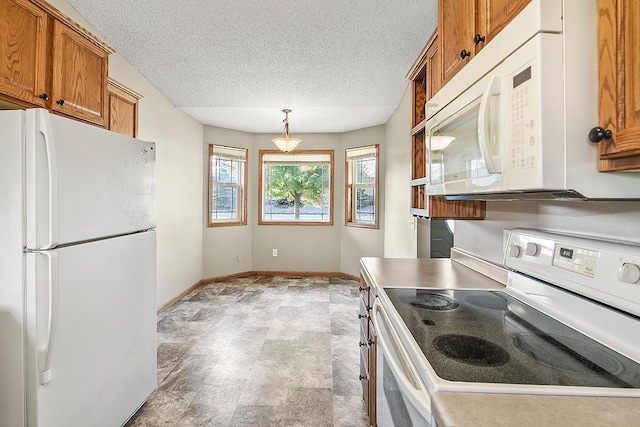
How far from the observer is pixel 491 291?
4.65 feet

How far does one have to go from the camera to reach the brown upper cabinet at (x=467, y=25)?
3.26ft

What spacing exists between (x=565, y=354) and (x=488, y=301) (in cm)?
46

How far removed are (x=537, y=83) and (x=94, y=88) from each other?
2406 mm

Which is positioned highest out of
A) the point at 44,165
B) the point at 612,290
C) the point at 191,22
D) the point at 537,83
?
the point at 191,22

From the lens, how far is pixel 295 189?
18.3ft

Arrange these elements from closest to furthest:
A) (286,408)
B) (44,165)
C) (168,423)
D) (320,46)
A: (44,165) → (168,423) → (286,408) → (320,46)

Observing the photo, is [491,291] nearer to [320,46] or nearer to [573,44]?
[573,44]

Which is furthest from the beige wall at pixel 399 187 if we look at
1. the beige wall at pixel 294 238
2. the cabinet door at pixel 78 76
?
the cabinet door at pixel 78 76

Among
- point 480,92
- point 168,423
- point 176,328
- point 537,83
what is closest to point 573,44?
point 537,83

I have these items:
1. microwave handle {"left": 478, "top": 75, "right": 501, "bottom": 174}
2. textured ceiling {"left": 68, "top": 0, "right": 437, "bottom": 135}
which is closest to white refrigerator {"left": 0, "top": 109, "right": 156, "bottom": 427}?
textured ceiling {"left": 68, "top": 0, "right": 437, "bottom": 135}

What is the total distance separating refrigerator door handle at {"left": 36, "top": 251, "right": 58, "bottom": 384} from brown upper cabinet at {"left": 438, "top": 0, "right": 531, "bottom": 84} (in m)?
1.79

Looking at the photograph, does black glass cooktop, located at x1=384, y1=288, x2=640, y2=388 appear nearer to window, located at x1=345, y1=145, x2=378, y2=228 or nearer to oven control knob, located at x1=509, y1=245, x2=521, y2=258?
oven control knob, located at x1=509, y1=245, x2=521, y2=258

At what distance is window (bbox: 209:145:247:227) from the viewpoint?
5051 millimetres

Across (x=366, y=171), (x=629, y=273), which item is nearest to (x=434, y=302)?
(x=629, y=273)
